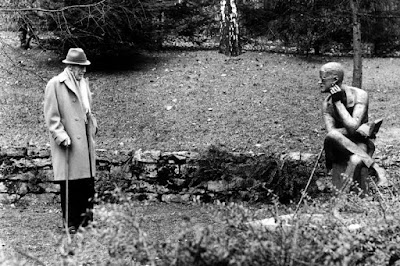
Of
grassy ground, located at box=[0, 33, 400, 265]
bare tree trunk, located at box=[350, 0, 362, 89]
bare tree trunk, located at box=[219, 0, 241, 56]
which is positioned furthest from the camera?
bare tree trunk, located at box=[219, 0, 241, 56]

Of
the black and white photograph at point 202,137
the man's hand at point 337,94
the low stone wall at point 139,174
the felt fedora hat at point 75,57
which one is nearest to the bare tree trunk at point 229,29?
the black and white photograph at point 202,137

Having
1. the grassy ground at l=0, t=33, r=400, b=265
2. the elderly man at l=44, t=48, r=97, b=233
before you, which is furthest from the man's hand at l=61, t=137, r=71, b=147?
the grassy ground at l=0, t=33, r=400, b=265

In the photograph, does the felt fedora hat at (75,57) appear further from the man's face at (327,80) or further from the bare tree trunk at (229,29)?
the bare tree trunk at (229,29)

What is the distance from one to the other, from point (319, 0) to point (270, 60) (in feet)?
Result: 6.88

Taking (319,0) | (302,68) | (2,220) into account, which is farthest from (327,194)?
(319,0)

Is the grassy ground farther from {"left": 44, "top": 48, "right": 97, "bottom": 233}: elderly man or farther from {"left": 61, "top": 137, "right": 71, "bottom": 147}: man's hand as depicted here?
{"left": 61, "top": 137, "right": 71, "bottom": 147}: man's hand

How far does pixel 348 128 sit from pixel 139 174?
338 centimetres

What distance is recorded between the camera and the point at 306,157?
316 inches

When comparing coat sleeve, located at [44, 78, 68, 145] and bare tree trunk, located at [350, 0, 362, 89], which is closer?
coat sleeve, located at [44, 78, 68, 145]

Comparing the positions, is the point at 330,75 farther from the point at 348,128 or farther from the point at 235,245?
the point at 235,245

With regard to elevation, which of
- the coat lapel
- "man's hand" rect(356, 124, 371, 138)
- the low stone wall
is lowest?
the low stone wall

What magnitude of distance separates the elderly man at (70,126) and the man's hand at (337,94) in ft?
7.73

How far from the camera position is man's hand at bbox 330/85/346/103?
5738mm

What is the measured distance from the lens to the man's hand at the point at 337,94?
5.74 meters
